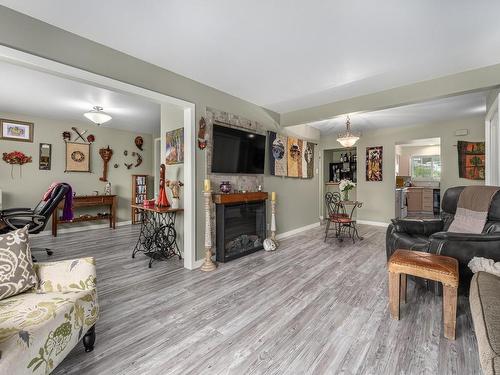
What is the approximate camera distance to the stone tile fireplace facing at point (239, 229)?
3.32 meters

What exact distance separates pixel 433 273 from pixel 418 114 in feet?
13.2

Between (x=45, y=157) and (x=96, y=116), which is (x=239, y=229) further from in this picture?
(x=45, y=157)

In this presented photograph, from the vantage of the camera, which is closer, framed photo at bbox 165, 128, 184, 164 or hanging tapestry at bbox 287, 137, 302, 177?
framed photo at bbox 165, 128, 184, 164

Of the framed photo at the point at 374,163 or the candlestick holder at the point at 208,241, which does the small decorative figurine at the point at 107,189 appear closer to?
the candlestick holder at the point at 208,241

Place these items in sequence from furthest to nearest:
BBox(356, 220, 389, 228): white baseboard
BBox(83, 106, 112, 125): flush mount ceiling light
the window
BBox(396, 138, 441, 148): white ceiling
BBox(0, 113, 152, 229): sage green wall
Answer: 1. the window
2. BBox(356, 220, 389, 228): white baseboard
3. BBox(396, 138, 441, 148): white ceiling
4. BBox(0, 113, 152, 229): sage green wall
5. BBox(83, 106, 112, 125): flush mount ceiling light

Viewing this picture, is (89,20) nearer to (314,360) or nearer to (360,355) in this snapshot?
(314,360)

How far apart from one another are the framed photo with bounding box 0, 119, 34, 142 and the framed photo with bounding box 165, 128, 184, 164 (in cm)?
322

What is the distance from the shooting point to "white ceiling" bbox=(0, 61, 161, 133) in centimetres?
308

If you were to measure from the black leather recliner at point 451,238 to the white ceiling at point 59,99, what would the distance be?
165 inches

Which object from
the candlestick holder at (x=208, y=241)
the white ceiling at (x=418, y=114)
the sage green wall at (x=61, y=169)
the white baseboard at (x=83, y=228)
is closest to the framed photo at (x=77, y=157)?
the sage green wall at (x=61, y=169)

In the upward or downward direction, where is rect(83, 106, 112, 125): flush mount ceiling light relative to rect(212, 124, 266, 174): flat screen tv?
upward

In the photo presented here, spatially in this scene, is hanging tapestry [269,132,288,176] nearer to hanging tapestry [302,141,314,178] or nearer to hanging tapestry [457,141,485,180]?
hanging tapestry [302,141,314,178]

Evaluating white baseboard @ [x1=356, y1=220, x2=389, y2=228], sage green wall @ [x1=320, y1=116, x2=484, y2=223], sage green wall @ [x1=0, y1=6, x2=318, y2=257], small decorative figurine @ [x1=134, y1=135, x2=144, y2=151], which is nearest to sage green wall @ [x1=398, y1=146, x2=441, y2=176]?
sage green wall @ [x1=320, y1=116, x2=484, y2=223]

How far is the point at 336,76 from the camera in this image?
294 centimetres
